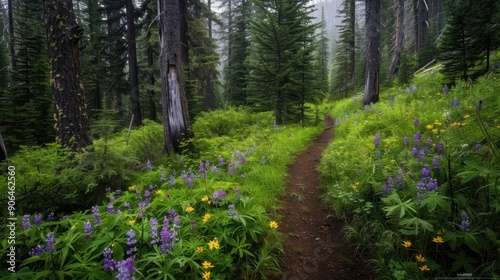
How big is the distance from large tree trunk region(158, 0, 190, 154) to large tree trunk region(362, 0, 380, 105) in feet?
28.5

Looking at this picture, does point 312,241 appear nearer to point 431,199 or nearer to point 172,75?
point 431,199

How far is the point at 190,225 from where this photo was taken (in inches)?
105

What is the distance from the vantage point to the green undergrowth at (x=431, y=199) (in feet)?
6.89

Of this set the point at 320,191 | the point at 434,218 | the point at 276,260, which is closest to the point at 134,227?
the point at 276,260

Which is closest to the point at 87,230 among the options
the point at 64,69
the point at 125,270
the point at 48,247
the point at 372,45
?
the point at 48,247

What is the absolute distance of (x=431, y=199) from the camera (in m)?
2.15

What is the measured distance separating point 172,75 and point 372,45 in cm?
928

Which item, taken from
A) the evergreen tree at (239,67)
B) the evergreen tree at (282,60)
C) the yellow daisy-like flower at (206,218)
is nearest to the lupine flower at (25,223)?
the yellow daisy-like flower at (206,218)

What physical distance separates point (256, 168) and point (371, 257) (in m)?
2.58

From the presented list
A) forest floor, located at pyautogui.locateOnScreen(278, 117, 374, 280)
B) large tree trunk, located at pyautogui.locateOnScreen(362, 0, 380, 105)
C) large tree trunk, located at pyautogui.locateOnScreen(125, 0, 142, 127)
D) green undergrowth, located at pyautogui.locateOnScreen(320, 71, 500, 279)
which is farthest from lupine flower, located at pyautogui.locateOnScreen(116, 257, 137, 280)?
large tree trunk, located at pyautogui.locateOnScreen(125, 0, 142, 127)

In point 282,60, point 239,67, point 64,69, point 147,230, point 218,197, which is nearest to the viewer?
point 147,230

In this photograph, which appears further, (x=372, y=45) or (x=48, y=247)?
(x=372, y=45)

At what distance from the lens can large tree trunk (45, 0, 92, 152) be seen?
190 inches

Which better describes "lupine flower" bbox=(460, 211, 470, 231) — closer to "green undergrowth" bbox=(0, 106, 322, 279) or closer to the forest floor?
the forest floor
